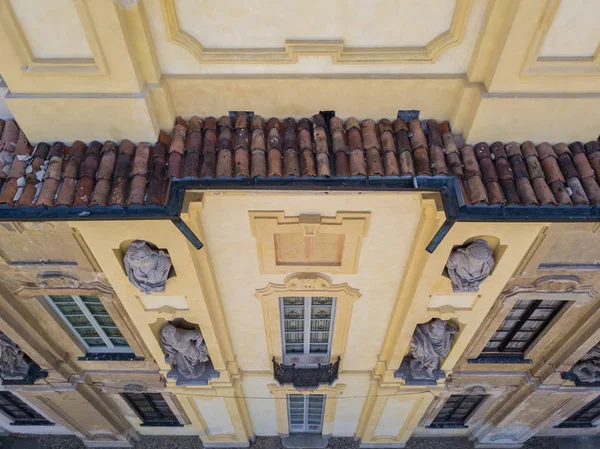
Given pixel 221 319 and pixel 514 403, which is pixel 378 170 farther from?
pixel 514 403

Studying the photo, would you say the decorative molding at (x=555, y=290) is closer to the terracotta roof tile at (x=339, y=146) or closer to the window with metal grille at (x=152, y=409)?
the terracotta roof tile at (x=339, y=146)

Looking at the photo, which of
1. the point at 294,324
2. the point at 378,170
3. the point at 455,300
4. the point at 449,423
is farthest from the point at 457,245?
the point at 449,423

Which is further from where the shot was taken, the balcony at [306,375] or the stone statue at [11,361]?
the balcony at [306,375]

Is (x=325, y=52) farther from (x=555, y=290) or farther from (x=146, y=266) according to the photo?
(x=555, y=290)

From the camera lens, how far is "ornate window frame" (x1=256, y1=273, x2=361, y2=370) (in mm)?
6852

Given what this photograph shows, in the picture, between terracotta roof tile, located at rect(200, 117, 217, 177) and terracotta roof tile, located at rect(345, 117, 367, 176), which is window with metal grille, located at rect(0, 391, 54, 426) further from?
terracotta roof tile, located at rect(345, 117, 367, 176)

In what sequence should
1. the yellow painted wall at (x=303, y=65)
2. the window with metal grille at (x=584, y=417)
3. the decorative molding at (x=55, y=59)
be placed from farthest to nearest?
the window with metal grille at (x=584, y=417) < the yellow painted wall at (x=303, y=65) < the decorative molding at (x=55, y=59)

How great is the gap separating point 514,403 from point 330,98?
26.2 feet

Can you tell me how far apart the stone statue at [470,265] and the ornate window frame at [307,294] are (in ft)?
4.91

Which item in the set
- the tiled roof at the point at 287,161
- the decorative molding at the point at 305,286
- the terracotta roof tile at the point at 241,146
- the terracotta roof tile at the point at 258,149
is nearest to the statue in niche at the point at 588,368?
the decorative molding at the point at 305,286

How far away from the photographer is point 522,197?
489cm

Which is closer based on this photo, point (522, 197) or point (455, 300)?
point (522, 197)

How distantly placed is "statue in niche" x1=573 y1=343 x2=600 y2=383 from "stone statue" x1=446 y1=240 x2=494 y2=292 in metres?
4.02

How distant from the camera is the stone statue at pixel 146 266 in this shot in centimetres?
585
